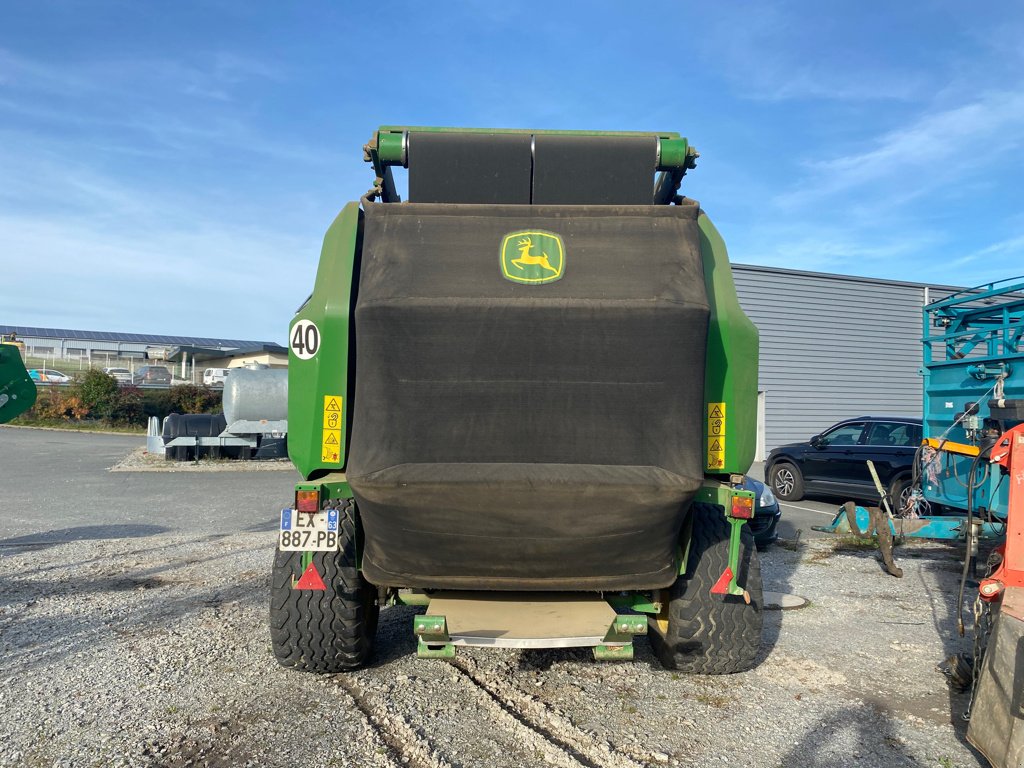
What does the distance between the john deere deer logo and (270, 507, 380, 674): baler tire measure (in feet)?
5.33

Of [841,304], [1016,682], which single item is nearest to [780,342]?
[841,304]

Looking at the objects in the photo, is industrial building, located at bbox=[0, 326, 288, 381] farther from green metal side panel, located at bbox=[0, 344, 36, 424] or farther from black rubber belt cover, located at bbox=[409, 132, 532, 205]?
black rubber belt cover, located at bbox=[409, 132, 532, 205]

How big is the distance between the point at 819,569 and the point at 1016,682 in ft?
17.0

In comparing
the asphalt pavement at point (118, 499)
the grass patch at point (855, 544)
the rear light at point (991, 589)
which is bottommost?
the asphalt pavement at point (118, 499)

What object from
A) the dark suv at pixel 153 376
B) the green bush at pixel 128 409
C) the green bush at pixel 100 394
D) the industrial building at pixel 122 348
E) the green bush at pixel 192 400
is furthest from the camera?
the industrial building at pixel 122 348

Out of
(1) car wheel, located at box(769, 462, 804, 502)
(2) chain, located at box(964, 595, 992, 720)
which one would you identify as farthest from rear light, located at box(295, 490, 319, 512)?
(1) car wheel, located at box(769, 462, 804, 502)

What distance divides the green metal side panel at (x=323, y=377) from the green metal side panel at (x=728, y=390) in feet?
6.07

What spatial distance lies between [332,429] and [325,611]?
3.69 feet

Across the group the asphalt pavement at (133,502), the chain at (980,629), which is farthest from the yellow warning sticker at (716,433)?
the asphalt pavement at (133,502)

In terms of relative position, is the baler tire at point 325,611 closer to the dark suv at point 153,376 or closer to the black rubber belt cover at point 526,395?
the black rubber belt cover at point 526,395

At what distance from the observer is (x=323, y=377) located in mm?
3816

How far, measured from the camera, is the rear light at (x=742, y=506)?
385 cm

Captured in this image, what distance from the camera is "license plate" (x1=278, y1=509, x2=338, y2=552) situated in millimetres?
3889

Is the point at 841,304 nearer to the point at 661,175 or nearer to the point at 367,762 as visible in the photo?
the point at 661,175
